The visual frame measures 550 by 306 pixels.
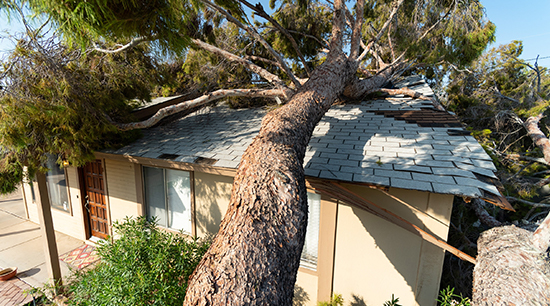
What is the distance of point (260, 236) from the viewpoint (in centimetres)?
167

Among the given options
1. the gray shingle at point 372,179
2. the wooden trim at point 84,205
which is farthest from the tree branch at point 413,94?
the wooden trim at point 84,205

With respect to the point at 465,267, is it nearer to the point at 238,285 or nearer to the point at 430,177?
the point at 430,177

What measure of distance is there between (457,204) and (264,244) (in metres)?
5.53

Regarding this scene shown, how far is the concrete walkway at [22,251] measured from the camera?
5191 mm

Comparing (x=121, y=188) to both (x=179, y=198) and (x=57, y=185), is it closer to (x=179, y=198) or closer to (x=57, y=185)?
(x=179, y=198)

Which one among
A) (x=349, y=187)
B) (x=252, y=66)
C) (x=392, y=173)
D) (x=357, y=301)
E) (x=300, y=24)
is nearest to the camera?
(x=392, y=173)

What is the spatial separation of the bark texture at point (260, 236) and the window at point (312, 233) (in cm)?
190

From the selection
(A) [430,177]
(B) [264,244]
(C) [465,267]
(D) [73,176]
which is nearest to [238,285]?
(B) [264,244]

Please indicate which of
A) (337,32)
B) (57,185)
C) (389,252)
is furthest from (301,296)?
(57,185)

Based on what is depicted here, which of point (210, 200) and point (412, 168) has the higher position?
point (412, 168)

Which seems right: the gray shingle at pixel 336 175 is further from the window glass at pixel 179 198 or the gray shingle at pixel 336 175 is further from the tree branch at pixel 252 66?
the window glass at pixel 179 198

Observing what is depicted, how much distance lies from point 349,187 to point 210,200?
2.95m

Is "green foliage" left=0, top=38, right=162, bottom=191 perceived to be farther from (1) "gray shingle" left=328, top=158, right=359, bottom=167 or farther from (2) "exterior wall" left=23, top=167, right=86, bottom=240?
(1) "gray shingle" left=328, top=158, right=359, bottom=167

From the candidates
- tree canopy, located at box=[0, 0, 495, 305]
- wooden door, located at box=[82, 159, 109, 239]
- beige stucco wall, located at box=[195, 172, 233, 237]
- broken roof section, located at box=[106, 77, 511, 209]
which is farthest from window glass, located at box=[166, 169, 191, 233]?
wooden door, located at box=[82, 159, 109, 239]
